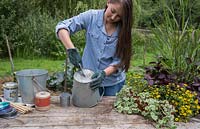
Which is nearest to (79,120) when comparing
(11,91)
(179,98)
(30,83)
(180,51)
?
(30,83)

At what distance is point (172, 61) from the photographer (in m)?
2.29

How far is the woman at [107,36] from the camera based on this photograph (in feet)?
7.04

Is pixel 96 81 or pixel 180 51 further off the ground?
pixel 180 51

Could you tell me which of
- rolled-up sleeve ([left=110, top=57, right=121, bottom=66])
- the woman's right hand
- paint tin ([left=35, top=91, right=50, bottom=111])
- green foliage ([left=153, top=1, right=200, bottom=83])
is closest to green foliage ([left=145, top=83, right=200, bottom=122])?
green foliage ([left=153, top=1, right=200, bottom=83])

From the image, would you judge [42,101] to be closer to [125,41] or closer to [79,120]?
[79,120]

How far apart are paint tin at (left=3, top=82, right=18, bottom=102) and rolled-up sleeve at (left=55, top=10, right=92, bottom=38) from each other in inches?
19.3

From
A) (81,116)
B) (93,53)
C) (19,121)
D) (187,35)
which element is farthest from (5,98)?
(187,35)

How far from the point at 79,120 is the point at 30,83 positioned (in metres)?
0.37

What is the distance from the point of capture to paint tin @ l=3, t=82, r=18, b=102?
191 centimetres

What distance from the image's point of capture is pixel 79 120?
176 centimetres

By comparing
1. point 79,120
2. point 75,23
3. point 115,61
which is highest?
point 75,23

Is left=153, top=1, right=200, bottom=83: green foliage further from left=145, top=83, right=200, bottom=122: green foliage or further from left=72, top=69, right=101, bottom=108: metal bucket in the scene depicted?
left=72, top=69, right=101, bottom=108: metal bucket

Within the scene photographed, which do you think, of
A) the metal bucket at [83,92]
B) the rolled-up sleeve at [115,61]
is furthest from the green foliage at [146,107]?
the rolled-up sleeve at [115,61]

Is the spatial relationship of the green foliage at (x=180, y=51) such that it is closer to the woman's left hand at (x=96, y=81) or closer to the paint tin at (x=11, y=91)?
the woman's left hand at (x=96, y=81)
